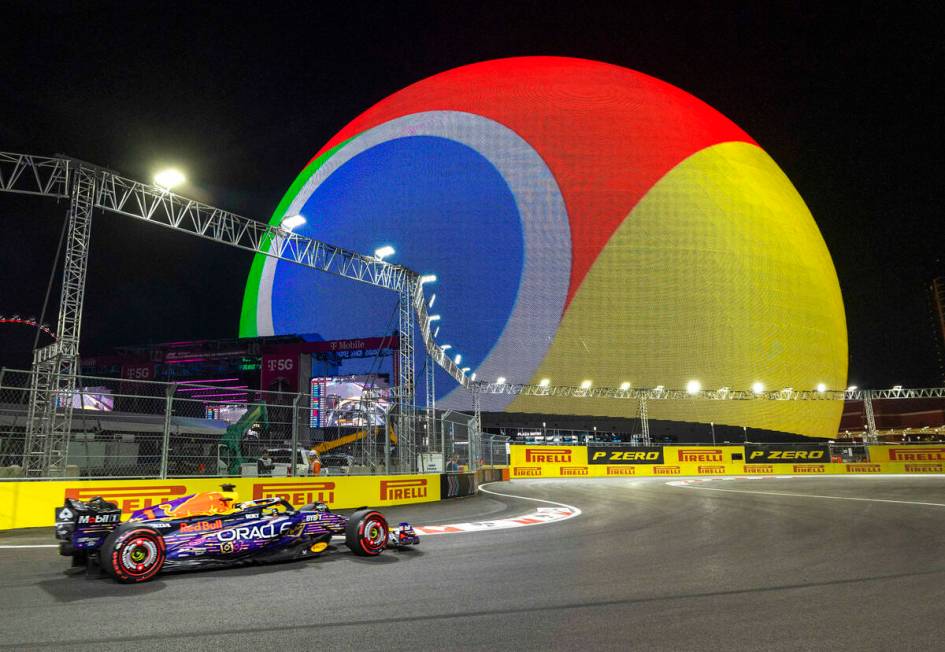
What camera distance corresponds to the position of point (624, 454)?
119ft

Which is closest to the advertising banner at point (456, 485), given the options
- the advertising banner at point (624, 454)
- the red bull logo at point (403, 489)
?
the red bull logo at point (403, 489)

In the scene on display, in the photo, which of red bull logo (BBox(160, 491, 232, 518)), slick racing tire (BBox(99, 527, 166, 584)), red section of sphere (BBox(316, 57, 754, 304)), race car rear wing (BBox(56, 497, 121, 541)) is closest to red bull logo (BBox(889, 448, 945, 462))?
red section of sphere (BBox(316, 57, 754, 304))

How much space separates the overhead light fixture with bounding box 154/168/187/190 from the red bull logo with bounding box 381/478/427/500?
37.1ft

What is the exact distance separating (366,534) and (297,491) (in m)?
5.72

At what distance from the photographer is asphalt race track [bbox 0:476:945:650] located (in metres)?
4.02

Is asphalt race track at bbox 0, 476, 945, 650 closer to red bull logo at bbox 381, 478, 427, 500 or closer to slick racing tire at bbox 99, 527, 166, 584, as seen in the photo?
slick racing tire at bbox 99, 527, 166, 584

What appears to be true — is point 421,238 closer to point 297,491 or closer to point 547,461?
point 547,461

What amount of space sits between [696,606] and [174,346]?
58.3 meters

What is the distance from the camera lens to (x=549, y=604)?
16.3 ft

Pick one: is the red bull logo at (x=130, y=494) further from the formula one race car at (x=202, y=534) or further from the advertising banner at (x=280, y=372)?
the advertising banner at (x=280, y=372)

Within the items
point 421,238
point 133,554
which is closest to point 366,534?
point 133,554

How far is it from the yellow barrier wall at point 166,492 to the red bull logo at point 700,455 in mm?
26030

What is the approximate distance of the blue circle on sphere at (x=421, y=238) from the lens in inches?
1572

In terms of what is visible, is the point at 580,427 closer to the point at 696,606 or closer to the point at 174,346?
the point at 174,346
